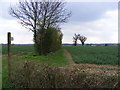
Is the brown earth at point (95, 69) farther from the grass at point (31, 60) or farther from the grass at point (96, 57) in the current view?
the grass at point (96, 57)

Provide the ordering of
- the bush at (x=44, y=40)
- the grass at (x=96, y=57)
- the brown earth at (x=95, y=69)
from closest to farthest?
the brown earth at (x=95, y=69) < the grass at (x=96, y=57) < the bush at (x=44, y=40)

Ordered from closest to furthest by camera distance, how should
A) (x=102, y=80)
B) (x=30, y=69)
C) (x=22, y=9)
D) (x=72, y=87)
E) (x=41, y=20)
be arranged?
(x=72, y=87) < (x=102, y=80) < (x=30, y=69) < (x=41, y=20) < (x=22, y=9)

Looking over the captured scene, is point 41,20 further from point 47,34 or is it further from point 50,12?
point 47,34

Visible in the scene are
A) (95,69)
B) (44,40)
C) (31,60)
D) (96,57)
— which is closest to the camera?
A: (31,60)

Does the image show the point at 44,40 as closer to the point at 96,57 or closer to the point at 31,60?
the point at 96,57

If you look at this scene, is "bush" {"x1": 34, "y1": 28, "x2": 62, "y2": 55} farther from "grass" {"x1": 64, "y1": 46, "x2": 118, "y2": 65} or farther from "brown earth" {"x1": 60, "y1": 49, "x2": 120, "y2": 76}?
"brown earth" {"x1": 60, "y1": 49, "x2": 120, "y2": 76}

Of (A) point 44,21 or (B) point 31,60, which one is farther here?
(A) point 44,21

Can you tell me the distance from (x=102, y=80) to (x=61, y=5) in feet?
86.7

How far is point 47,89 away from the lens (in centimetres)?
620

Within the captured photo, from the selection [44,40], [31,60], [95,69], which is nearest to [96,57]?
[44,40]

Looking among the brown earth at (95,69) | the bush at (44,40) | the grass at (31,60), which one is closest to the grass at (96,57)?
the grass at (31,60)

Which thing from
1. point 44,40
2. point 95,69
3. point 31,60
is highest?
point 44,40

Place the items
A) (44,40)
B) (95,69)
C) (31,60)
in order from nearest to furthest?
(31,60), (95,69), (44,40)

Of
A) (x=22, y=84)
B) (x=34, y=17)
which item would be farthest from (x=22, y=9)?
(x=22, y=84)
